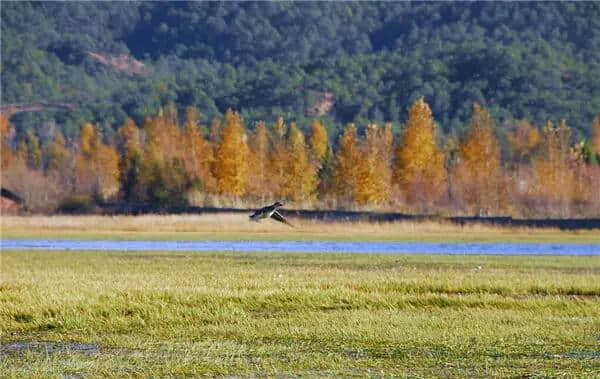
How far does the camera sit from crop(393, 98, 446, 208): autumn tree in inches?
3521

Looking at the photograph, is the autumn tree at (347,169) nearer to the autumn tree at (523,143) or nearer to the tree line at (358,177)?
the tree line at (358,177)

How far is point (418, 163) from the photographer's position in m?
90.8

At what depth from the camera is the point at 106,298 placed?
2609 centimetres

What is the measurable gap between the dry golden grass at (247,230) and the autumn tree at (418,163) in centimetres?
2218

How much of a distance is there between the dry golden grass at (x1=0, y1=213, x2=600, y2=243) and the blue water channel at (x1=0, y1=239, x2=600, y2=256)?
3251 millimetres

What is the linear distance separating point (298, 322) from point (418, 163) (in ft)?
221

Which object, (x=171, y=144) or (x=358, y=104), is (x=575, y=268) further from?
(x=358, y=104)

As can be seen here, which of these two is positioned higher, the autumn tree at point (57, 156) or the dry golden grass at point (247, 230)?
the autumn tree at point (57, 156)

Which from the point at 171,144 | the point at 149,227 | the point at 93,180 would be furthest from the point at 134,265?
the point at 93,180

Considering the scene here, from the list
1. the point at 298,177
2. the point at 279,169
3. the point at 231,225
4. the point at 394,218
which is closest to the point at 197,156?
the point at 279,169

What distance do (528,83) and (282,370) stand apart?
159051 mm

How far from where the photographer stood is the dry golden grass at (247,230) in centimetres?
5869

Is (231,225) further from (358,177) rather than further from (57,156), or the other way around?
(57,156)

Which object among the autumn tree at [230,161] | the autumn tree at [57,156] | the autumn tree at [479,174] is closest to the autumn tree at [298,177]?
the autumn tree at [230,161]
